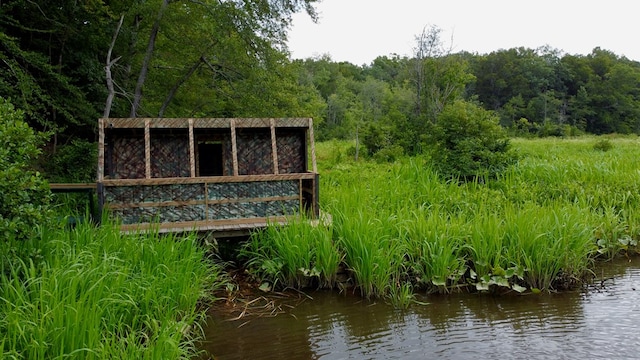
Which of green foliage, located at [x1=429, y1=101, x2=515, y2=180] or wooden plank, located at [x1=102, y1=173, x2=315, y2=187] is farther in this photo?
green foliage, located at [x1=429, y1=101, x2=515, y2=180]

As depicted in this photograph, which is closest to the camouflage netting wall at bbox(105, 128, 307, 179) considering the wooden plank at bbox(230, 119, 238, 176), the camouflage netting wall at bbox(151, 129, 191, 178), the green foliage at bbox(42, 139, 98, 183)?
the camouflage netting wall at bbox(151, 129, 191, 178)

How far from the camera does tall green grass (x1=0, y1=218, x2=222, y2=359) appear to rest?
316cm

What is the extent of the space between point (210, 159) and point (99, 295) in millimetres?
5214

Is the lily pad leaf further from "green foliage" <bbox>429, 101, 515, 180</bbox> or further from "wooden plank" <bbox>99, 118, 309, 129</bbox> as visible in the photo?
"green foliage" <bbox>429, 101, 515, 180</bbox>

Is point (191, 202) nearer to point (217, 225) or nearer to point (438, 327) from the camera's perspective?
point (217, 225)

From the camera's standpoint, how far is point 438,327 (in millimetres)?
5109

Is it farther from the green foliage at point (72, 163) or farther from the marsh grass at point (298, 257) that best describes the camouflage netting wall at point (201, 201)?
the green foliage at point (72, 163)

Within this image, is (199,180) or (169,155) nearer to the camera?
(199,180)

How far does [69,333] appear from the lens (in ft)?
10.4

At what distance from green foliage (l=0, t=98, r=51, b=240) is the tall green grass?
0.33m

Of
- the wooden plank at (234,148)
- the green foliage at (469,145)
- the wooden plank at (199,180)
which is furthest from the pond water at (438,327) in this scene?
the green foliage at (469,145)

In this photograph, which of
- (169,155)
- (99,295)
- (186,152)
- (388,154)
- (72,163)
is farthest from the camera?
(388,154)

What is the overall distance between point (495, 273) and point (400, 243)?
127cm

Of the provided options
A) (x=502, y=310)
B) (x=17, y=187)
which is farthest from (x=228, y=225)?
(x=502, y=310)
